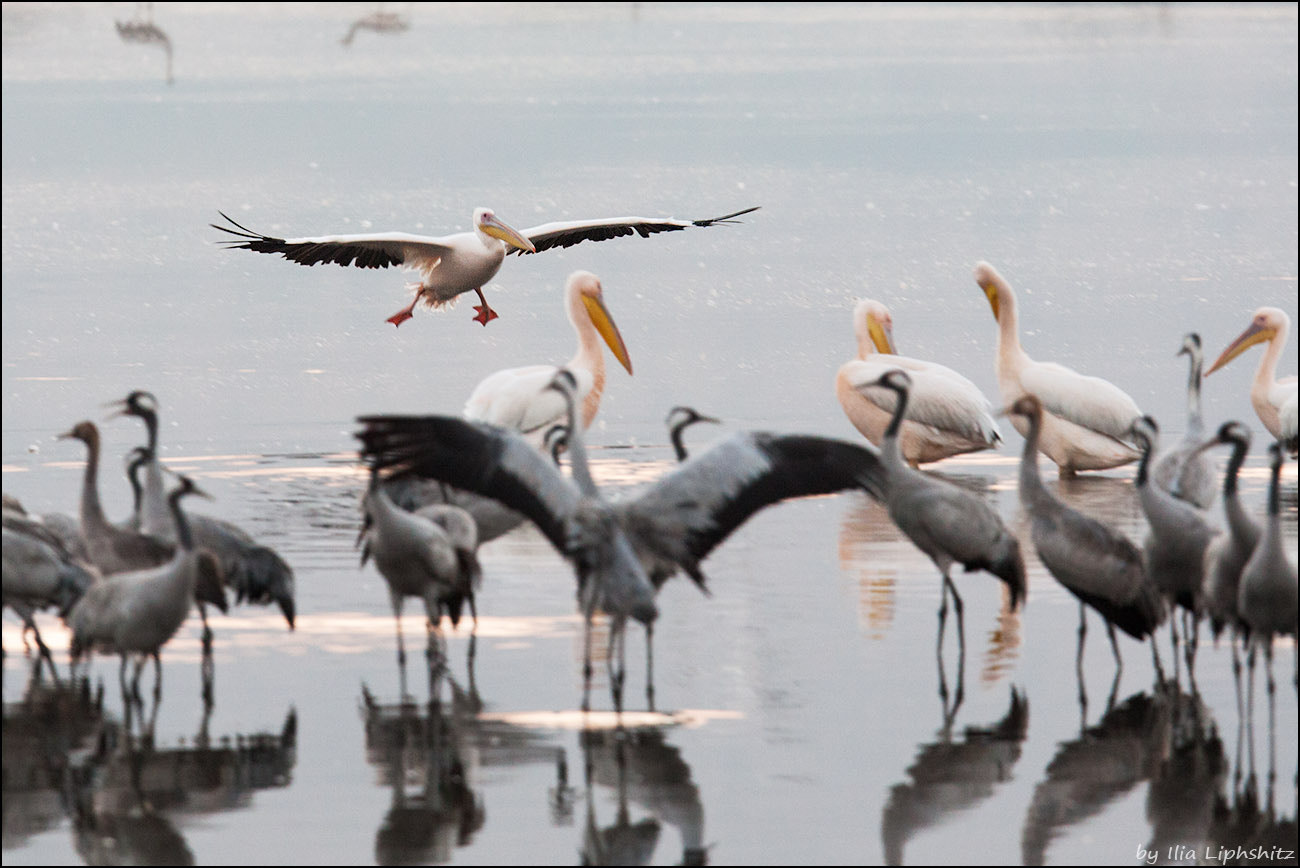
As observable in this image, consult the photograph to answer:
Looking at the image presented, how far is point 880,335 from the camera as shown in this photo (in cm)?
1452

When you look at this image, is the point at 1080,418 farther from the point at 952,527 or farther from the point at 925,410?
the point at 952,527

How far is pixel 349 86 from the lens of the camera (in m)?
44.2

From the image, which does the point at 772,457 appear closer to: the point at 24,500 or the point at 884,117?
the point at 24,500

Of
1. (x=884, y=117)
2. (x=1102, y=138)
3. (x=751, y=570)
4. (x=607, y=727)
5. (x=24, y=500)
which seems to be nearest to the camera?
(x=607, y=727)

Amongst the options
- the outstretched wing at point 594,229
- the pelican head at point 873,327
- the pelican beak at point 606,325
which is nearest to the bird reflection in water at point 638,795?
the pelican beak at point 606,325

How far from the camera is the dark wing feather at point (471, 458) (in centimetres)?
796

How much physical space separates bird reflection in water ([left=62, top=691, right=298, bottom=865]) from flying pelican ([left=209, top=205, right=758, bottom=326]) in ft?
25.6

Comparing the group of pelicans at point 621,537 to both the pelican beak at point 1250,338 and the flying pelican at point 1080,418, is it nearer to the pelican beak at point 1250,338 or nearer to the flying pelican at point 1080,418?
the flying pelican at point 1080,418

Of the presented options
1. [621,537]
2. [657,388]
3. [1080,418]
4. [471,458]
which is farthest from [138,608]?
[657,388]

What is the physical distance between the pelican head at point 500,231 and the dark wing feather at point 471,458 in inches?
301

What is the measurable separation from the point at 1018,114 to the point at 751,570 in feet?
92.6

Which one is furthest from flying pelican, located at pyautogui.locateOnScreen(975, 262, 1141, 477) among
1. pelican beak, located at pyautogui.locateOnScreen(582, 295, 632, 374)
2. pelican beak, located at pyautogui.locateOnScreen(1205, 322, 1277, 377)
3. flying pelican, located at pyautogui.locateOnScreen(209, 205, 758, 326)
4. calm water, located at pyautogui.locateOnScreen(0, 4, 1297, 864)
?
flying pelican, located at pyautogui.locateOnScreen(209, 205, 758, 326)

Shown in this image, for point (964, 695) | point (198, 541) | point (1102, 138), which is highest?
point (1102, 138)

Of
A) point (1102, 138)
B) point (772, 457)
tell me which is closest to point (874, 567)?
point (772, 457)
